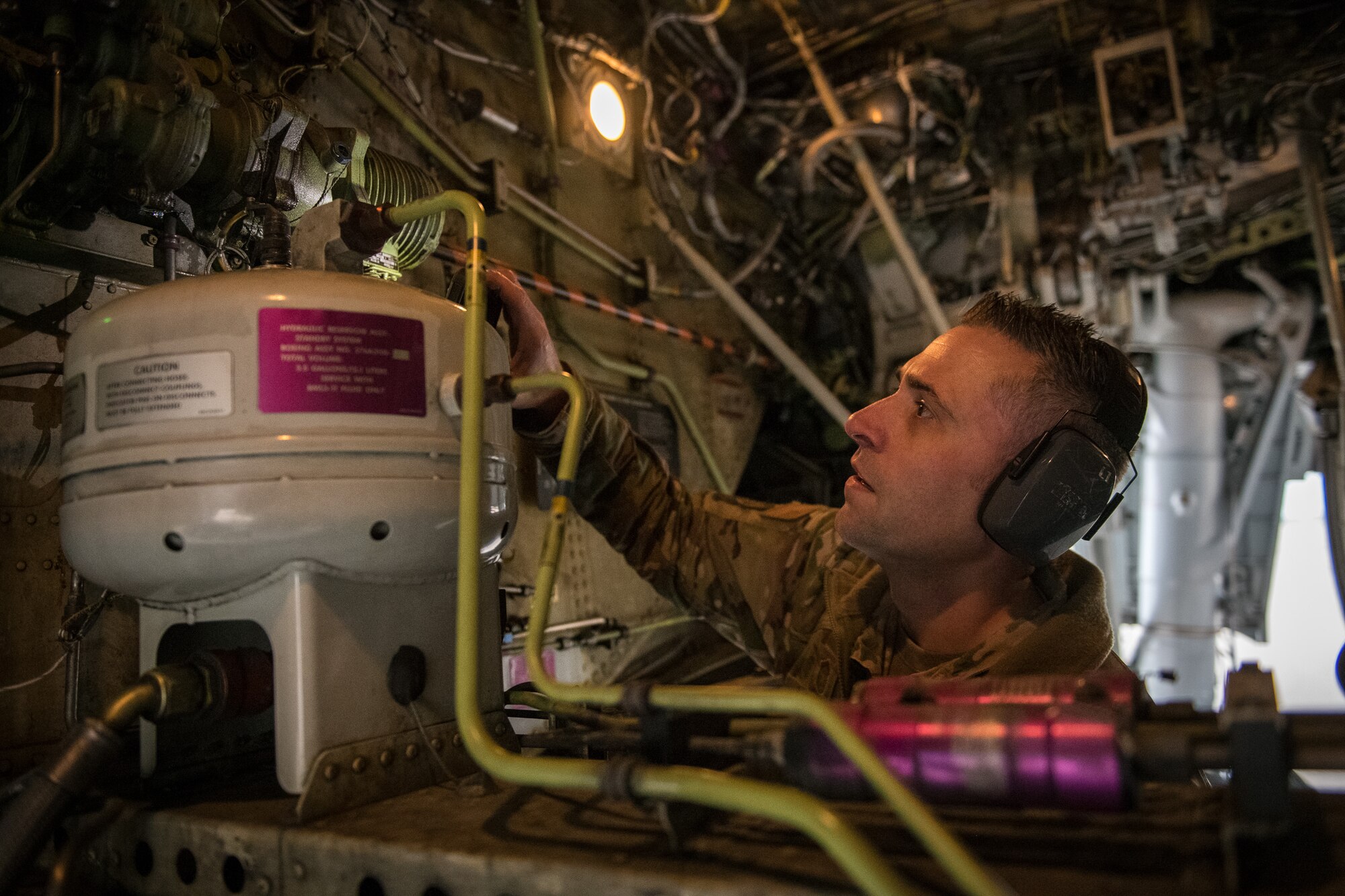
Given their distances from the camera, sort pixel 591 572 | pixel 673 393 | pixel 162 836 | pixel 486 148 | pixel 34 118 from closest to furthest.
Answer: pixel 162 836, pixel 34 118, pixel 486 148, pixel 591 572, pixel 673 393

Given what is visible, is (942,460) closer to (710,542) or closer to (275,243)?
(710,542)

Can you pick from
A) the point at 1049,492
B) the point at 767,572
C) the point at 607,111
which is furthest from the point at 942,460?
the point at 607,111

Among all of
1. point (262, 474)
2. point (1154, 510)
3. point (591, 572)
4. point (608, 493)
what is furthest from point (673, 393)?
point (1154, 510)

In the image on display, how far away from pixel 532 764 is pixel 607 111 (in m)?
2.83

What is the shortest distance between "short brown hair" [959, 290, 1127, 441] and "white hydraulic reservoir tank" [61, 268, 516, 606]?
1067mm

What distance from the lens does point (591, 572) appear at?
294cm

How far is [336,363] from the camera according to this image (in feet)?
3.41

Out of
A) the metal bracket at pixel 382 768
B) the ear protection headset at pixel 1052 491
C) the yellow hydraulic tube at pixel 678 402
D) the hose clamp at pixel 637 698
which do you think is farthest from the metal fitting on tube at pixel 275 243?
the yellow hydraulic tube at pixel 678 402

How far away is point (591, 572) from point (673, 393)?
2.72ft

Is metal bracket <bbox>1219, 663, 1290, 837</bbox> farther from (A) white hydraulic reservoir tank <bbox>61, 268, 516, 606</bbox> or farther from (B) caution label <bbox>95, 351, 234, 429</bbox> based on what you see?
(B) caution label <bbox>95, 351, 234, 429</bbox>

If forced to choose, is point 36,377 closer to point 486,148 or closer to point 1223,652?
point 486,148

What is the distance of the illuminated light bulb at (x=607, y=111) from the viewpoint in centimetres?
313

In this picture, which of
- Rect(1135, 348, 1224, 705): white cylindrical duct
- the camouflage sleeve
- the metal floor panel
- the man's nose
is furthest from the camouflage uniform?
Rect(1135, 348, 1224, 705): white cylindrical duct

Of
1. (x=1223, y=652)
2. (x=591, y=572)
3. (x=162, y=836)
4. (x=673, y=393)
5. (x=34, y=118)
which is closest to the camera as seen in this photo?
(x=162, y=836)
